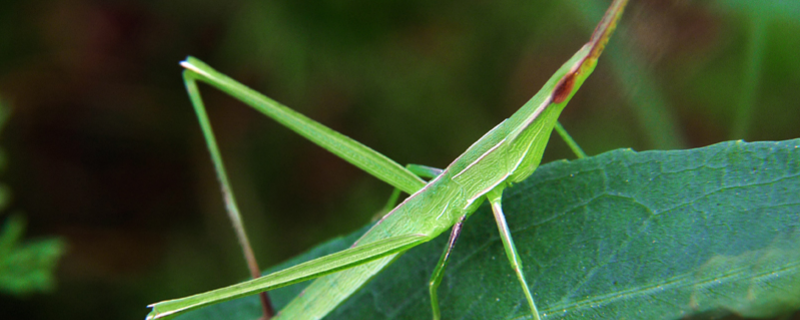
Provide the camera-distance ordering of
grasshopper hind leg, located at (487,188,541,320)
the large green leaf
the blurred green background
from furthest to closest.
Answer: the blurred green background
grasshopper hind leg, located at (487,188,541,320)
the large green leaf

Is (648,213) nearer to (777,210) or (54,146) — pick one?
(777,210)

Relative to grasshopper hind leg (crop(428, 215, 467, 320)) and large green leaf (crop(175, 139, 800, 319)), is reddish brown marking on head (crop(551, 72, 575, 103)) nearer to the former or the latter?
large green leaf (crop(175, 139, 800, 319))

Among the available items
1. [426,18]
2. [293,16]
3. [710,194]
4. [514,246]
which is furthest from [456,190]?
[293,16]

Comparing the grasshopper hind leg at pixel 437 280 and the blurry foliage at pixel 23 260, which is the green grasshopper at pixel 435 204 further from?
the blurry foliage at pixel 23 260

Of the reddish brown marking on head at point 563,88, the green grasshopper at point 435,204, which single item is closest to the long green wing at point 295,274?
the green grasshopper at point 435,204

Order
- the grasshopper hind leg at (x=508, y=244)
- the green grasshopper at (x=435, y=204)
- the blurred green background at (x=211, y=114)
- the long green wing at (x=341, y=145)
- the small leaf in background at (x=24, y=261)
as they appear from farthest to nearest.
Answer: the blurred green background at (x=211, y=114) → the small leaf in background at (x=24, y=261) → the long green wing at (x=341, y=145) → the green grasshopper at (x=435, y=204) → the grasshopper hind leg at (x=508, y=244)

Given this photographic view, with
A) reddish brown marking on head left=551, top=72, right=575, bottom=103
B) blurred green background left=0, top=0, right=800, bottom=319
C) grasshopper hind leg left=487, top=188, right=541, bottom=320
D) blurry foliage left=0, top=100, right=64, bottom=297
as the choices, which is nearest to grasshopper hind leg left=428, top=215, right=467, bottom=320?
grasshopper hind leg left=487, top=188, right=541, bottom=320

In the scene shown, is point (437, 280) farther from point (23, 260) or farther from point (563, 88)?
point (23, 260)
